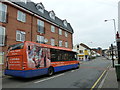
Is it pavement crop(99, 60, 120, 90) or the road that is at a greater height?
pavement crop(99, 60, 120, 90)

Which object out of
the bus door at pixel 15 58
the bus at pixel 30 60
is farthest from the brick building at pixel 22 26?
the bus at pixel 30 60

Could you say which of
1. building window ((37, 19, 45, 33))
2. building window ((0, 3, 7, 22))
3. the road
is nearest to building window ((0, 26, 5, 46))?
building window ((0, 3, 7, 22))

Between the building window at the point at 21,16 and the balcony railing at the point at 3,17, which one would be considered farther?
the building window at the point at 21,16

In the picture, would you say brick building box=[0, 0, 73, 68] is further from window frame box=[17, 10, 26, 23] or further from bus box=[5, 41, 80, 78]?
bus box=[5, 41, 80, 78]

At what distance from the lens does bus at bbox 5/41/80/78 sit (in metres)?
8.33

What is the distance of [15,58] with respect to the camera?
8805 millimetres

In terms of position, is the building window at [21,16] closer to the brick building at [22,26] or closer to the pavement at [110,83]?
the brick building at [22,26]

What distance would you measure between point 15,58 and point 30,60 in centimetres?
126

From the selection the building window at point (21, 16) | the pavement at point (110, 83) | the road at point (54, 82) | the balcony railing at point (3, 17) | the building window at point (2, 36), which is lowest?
the road at point (54, 82)

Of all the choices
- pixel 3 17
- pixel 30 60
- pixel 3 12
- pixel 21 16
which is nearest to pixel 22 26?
pixel 21 16

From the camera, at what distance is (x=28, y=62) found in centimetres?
838

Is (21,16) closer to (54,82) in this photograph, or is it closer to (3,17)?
(3,17)

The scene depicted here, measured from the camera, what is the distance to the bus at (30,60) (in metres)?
8.33

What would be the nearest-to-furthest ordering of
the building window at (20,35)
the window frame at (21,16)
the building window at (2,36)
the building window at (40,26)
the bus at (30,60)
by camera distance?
the bus at (30,60), the building window at (2,36), the building window at (20,35), the window frame at (21,16), the building window at (40,26)
